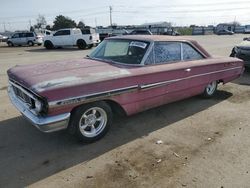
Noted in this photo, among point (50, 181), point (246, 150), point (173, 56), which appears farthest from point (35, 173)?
point (173, 56)

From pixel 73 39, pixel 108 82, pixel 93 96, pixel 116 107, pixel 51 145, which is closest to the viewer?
pixel 93 96

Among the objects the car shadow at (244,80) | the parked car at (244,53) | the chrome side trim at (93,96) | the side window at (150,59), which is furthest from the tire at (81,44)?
the chrome side trim at (93,96)

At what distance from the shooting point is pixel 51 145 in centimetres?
417

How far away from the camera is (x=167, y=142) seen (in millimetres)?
4301

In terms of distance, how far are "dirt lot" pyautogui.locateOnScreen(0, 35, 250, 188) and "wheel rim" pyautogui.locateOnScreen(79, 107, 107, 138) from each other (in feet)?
0.61

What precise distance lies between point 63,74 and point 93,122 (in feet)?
2.81

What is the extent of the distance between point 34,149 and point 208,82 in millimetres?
3930

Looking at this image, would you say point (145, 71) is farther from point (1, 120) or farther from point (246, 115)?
point (1, 120)

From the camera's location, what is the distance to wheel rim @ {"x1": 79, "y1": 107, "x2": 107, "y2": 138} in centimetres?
411

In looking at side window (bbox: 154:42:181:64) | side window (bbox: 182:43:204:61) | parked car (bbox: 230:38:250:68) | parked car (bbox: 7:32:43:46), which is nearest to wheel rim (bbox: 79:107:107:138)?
side window (bbox: 154:42:181:64)

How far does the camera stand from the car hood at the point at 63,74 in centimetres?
372

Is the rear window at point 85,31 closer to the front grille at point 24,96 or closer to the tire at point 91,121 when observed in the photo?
the front grille at point 24,96

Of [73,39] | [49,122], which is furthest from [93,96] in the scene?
[73,39]

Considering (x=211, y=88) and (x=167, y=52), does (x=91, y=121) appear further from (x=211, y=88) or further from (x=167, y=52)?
(x=211, y=88)
